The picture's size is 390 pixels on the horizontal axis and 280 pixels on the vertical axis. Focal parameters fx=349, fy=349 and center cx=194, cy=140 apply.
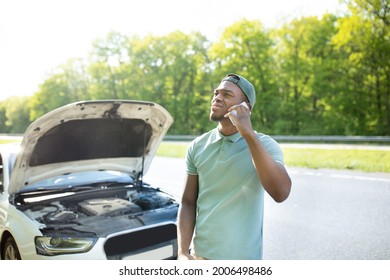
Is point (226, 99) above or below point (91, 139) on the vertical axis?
above

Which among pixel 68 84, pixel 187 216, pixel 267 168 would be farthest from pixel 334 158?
pixel 68 84

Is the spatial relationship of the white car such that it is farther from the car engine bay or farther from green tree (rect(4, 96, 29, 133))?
green tree (rect(4, 96, 29, 133))

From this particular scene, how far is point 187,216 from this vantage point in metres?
1.45

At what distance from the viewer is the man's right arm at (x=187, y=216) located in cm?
142

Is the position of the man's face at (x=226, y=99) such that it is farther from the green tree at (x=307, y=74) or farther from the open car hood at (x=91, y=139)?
the green tree at (x=307, y=74)

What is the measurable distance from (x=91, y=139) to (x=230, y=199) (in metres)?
1.52

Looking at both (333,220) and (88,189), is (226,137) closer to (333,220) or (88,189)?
(88,189)

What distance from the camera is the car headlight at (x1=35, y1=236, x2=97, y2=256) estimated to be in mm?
1846

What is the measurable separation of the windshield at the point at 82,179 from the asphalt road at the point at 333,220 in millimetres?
1272

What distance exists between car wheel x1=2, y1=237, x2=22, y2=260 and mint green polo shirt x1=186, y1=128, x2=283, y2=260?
1250 mm

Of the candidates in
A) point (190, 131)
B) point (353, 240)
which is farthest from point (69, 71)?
point (353, 240)

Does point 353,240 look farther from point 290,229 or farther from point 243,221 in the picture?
point 243,221

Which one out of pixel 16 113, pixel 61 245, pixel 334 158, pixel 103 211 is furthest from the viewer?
pixel 334 158

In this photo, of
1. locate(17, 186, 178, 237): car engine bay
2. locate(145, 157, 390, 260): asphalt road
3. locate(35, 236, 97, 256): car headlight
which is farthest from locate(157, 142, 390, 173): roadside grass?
locate(35, 236, 97, 256): car headlight
